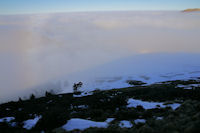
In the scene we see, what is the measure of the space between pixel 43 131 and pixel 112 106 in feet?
41.6

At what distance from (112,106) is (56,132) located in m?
13.1

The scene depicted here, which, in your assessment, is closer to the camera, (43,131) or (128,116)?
(43,131)

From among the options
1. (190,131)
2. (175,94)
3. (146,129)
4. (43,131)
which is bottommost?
(175,94)

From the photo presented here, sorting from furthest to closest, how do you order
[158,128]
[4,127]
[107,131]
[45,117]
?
1. [4,127]
2. [45,117]
3. [107,131]
4. [158,128]

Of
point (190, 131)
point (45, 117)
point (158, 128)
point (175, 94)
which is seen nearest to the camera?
point (190, 131)

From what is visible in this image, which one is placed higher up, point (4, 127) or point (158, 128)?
point (158, 128)

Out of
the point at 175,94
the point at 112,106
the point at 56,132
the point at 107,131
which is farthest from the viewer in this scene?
the point at 175,94

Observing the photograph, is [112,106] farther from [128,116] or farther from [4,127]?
[4,127]

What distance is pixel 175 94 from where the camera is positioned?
90.3ft

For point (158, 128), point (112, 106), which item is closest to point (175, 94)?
point (112, 106)

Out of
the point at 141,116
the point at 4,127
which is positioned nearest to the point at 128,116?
the point at 141,116

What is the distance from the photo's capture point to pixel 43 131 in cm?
1041

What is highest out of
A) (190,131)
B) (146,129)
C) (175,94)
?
(190,131)

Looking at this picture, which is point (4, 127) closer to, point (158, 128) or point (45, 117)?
point (45, 117)
